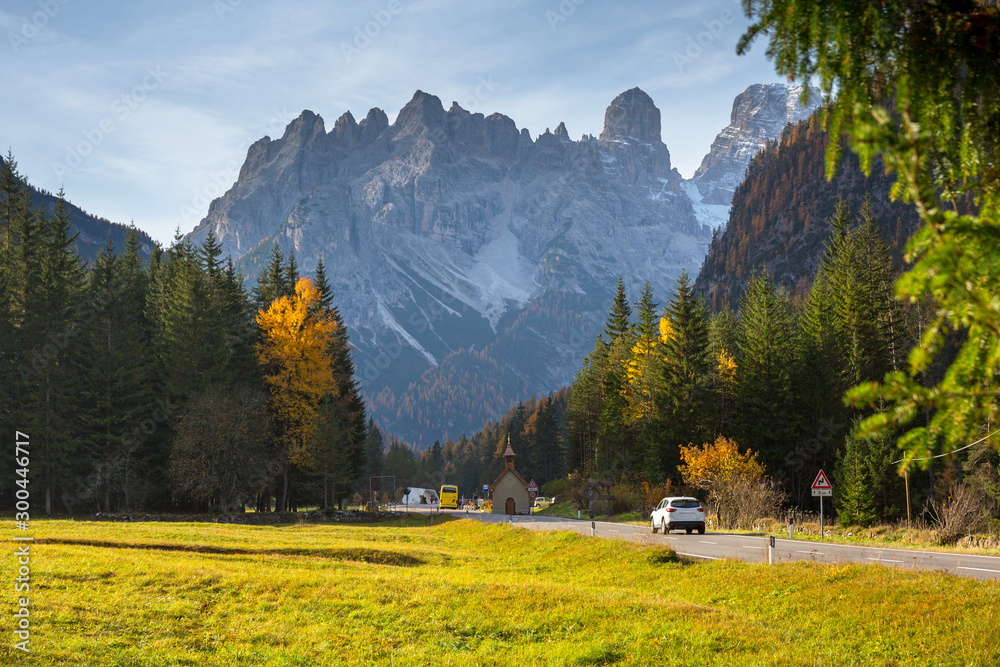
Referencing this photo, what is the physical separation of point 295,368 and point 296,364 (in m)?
0.32

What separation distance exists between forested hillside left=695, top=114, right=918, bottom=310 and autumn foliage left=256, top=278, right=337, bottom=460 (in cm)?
10657

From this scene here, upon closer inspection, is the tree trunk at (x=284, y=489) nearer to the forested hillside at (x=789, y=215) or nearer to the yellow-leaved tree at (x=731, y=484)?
the yellow-leaved tree at (x=731, y=484)

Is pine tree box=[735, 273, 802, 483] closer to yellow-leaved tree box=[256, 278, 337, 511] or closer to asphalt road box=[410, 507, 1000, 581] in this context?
asphalt road box=[410, 507, 1000, 581]

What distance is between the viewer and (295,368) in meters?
51.5

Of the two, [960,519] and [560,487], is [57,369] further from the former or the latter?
[560,487]

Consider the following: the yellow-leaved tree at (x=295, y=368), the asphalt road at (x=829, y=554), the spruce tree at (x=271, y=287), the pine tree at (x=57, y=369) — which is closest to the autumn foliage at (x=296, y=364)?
the yellow-leaved tree at (x=295, y=368)

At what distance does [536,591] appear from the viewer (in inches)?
609

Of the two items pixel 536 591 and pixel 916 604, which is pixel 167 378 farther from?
pixel 916 604

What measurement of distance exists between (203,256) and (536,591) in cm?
4929

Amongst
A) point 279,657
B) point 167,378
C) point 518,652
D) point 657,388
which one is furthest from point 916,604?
point 167,378

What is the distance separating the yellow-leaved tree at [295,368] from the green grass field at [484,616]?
31474mm

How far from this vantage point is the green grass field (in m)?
10.6

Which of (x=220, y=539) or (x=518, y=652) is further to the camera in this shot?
(x=220, y=539)

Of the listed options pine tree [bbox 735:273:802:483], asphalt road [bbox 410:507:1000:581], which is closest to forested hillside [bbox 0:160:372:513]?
asphalt road [bbox 410:507:1000:581]
